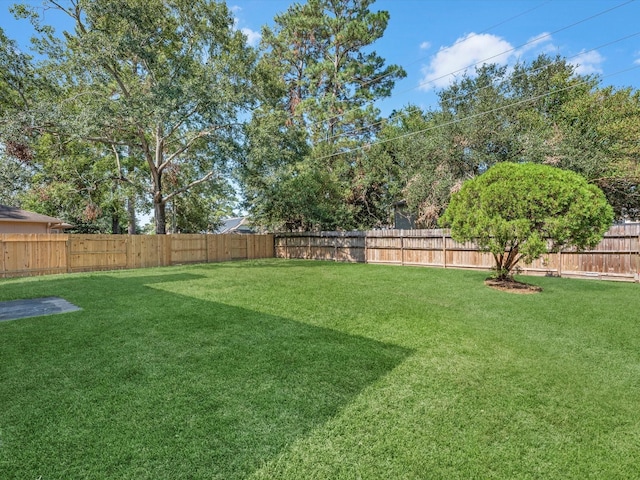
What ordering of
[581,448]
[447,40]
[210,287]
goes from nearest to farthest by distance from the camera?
[581,448]
[210,287]
[447,40]

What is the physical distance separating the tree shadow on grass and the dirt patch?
4520mm

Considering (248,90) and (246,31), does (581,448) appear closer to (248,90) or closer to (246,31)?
(248,90)

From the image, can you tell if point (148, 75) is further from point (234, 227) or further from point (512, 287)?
point (512, 287)

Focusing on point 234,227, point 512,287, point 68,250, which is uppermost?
point 234,227

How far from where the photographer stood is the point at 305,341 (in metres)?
3.95

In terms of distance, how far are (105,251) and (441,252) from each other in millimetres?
11646

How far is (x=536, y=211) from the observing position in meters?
6.78

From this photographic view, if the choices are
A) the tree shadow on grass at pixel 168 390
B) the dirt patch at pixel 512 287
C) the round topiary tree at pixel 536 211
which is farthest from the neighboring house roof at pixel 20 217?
the dirt patch at pixel 512 287

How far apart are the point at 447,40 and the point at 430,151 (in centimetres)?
401

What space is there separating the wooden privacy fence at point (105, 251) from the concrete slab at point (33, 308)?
574 centimetres

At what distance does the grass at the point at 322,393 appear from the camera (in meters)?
1.93

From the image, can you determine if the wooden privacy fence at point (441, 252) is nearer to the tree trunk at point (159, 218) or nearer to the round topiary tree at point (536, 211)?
the round topiary tree at point (536, 211)

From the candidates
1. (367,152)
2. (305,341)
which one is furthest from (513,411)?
(367,152)

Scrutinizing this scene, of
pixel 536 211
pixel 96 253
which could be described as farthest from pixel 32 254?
pixel 536 211
